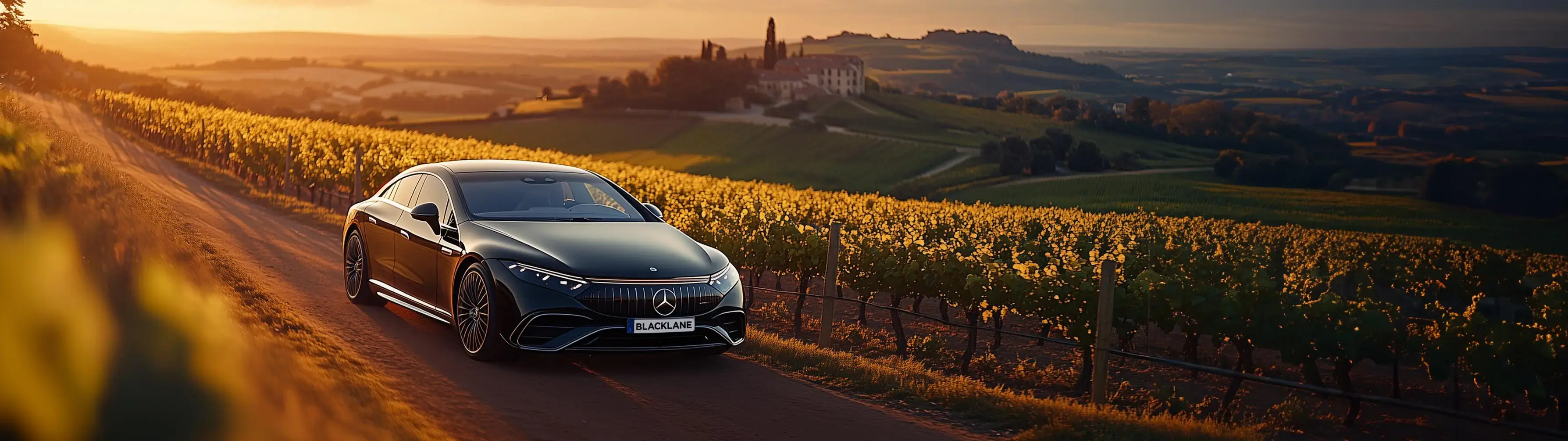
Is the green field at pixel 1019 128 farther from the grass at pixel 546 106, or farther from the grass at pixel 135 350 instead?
the grass at pixel 135 350

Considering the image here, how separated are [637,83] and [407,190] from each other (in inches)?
4631

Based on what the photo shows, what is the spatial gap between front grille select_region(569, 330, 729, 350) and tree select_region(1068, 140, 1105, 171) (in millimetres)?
96536

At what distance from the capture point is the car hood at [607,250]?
8.42 m

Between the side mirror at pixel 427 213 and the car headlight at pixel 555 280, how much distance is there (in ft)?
Answer: 4.75

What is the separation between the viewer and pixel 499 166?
10.7m

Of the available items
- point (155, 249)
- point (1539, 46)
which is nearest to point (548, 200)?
point (155, 249)

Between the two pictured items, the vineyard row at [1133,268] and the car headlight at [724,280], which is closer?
the car headlight at [724,280]

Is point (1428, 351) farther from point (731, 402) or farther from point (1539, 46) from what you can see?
point (1539, 46)

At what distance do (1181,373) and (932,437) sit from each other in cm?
1081

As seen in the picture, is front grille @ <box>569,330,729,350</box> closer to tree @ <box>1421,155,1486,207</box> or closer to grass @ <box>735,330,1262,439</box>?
grass @ <box>735,330,1262,439</box>

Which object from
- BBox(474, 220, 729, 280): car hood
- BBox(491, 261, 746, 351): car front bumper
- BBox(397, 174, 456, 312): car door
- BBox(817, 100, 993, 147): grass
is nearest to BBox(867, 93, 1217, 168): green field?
BBox(817, 100, 993, 147): grass

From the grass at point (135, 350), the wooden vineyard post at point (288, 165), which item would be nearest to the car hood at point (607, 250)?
the grass at point (135, 350)

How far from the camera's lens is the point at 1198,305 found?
1457 centimetres

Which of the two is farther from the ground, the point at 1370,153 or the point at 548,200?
the point at 548,200
